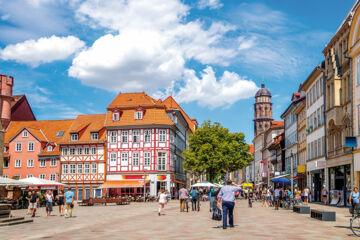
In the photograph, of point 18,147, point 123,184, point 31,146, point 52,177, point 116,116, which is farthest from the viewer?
point 18,147

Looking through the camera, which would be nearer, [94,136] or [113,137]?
[113,137]

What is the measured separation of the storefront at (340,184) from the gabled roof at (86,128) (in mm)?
37733

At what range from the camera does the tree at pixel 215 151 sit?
235ft

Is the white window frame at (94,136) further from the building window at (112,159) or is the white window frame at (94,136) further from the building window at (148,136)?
the building window at (148,136)

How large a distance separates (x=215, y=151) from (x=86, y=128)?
19732mm

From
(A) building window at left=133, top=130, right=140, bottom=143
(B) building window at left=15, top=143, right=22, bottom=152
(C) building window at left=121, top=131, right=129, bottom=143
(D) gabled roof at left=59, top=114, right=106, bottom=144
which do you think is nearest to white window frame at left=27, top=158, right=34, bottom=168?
(B) building window at left=15, top=143, right=22, bottom=152

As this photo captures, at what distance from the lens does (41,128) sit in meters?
80.8

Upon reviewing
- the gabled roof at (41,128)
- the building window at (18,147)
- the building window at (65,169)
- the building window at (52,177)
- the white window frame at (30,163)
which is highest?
the gabled roof at (41,128)

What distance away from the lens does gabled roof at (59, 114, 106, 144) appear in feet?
241

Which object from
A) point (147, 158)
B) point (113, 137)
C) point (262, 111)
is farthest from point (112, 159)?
point (262, 111)

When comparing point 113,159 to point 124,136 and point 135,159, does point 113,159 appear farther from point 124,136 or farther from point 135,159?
point 124,136

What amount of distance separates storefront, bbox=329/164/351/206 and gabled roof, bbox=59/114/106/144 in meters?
37.7

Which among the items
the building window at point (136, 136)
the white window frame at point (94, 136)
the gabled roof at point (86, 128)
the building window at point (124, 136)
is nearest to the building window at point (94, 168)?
the gabled roof at point (86, 128)

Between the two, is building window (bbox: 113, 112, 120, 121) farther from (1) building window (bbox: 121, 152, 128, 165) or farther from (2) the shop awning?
(2) the shop awning
